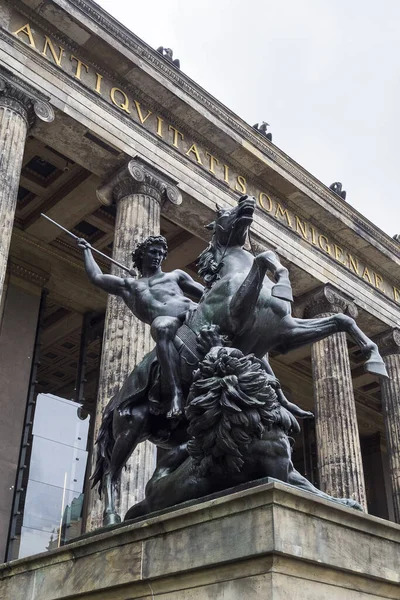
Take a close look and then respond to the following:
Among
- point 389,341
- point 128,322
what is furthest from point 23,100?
point 389,341

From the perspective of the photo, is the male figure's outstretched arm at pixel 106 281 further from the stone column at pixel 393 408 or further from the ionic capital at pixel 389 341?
the ionic capital at pixel 389 341

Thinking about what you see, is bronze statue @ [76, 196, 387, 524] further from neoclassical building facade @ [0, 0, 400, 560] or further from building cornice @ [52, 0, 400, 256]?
building cornice @ [52, 0, 400, 256]

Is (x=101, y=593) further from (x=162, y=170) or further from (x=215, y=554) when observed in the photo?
(x=162, y=170)

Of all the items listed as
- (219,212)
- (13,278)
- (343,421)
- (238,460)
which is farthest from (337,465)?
(238,460)

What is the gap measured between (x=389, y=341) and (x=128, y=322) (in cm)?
1097

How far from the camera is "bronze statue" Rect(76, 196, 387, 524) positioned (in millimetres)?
4367

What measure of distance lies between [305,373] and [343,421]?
9372mm

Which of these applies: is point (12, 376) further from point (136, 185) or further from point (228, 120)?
point (228, 120)

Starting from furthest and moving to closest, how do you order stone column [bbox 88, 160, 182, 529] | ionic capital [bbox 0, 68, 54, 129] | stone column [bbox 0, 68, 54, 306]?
ionic capital [bbox 0, 68, 54, 129]
stone column [bbox 0, 68, 54, 306]
stone column [bbox 88, 160, 182, 529]

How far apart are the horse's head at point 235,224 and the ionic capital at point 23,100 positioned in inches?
349

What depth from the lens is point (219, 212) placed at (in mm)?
5215

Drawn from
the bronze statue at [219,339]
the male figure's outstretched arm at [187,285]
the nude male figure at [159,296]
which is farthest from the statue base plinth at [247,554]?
the male figure's outstretched arm at [187,285]

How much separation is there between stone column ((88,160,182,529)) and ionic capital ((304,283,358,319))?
5.67 m

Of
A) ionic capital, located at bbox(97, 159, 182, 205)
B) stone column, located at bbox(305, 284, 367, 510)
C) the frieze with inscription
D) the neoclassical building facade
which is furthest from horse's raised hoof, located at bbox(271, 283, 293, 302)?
stone column, located at bbox(305, 284, 367, 510)
